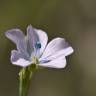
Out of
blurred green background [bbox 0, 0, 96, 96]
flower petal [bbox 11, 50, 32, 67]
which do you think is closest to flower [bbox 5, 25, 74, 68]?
flower petal [bbox 11, 50, 32, 67]

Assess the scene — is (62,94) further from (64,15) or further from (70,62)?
(64,15)

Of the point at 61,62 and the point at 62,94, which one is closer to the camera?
the point at 61,62

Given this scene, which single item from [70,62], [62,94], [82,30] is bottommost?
[62,94]

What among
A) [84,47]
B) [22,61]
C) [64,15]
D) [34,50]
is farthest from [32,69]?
[64,15]

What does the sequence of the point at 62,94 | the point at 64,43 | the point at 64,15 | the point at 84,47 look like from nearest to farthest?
1. the point at 64,43
2. the point at 62,94
3. the point at 84,47
4. the point at 64,15

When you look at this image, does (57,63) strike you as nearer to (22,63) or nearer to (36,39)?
(22,63)

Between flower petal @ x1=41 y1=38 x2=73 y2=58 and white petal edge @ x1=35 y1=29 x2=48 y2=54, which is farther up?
white petal edge @ x1=35 y1=29 x2=48 y2=54

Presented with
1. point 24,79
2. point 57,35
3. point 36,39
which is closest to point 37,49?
point 36,39

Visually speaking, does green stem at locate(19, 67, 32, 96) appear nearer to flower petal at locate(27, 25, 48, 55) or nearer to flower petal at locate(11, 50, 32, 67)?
flower petal at locate(11, 50, 32, 67)

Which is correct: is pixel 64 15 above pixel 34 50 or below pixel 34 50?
above
